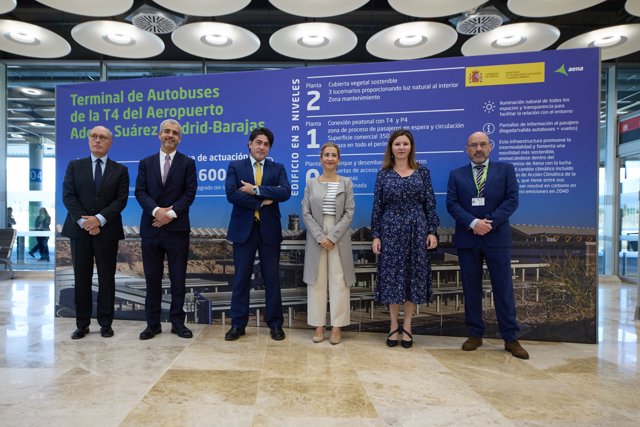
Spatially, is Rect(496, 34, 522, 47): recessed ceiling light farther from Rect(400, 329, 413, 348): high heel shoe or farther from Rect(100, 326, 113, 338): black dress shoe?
Rect(100, 326, 113, 338): black dress shoe

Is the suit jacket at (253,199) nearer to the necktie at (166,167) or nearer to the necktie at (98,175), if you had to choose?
the necktie at (166,167)

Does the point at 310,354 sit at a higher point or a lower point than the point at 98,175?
lower

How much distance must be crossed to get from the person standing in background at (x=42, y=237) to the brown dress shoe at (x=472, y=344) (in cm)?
907

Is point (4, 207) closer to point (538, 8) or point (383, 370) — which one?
point (383, 370)

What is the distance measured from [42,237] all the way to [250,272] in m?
7.59

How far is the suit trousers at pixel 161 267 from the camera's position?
343cm

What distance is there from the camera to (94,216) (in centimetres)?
337

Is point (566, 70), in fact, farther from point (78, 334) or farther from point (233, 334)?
point (78, 334)

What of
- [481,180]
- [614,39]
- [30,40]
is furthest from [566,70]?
[30,40]

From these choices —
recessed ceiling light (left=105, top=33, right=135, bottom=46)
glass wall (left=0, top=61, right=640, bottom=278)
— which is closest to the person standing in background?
glass wall (left=0, top=61, right=640, bottom=278)

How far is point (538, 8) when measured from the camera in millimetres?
4980

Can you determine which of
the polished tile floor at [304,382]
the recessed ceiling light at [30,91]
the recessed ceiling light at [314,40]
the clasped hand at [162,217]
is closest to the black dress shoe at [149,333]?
the polished tile floor at [304,382]

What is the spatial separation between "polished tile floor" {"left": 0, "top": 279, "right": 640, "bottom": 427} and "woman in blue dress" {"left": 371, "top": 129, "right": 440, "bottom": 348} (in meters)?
0.45

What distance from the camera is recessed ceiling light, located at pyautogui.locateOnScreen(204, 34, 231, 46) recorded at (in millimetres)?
5790
